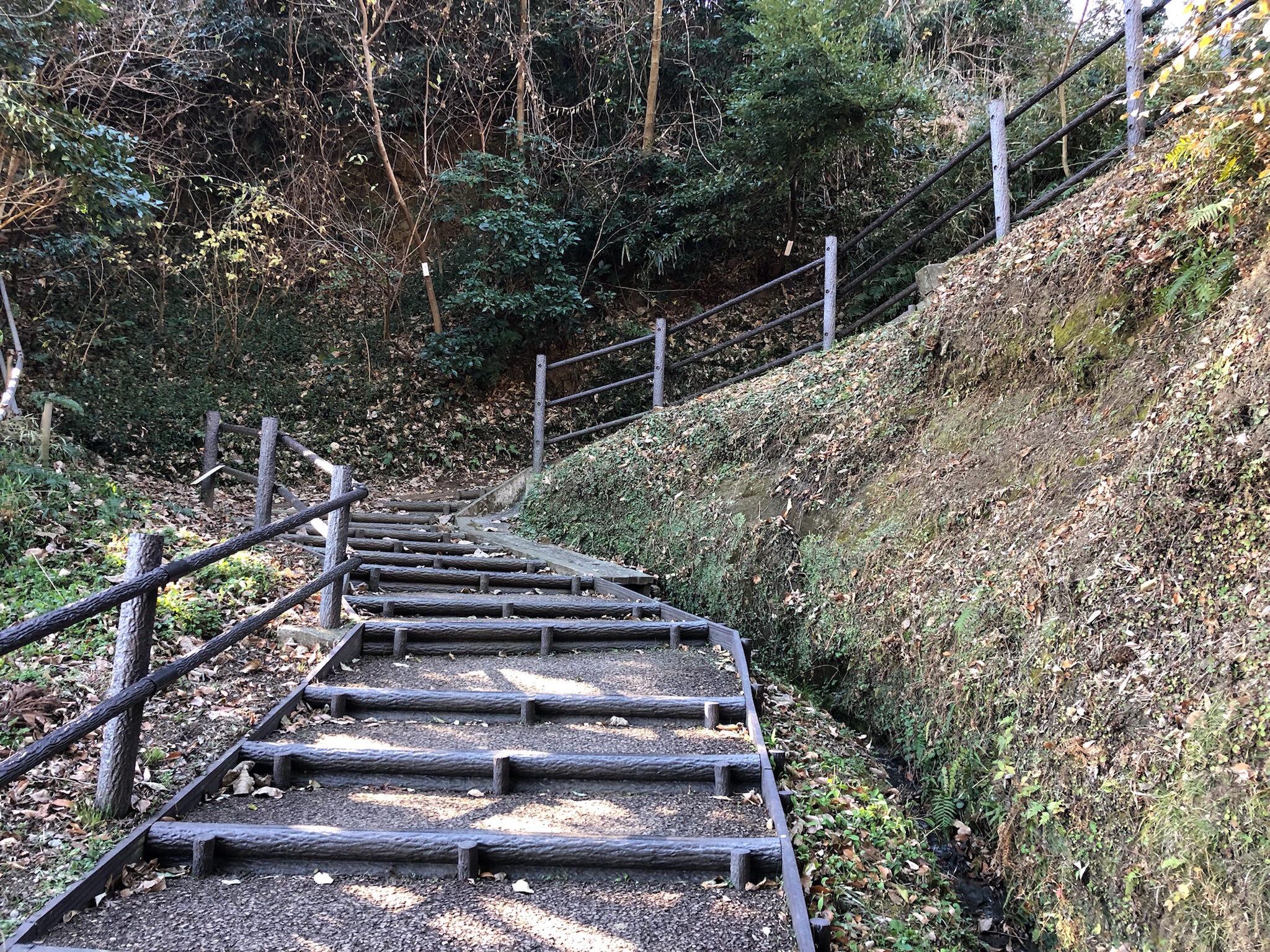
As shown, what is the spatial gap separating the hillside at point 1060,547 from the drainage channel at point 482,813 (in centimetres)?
65

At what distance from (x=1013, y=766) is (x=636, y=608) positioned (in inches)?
122

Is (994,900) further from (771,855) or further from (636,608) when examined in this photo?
(636,608)

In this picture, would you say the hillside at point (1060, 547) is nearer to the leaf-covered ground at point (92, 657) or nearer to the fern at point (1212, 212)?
the fern at point (1212, 212)

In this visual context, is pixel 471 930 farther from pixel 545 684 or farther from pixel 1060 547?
pixel 1060 547

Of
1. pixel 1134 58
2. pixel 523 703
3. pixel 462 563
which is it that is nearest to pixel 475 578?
pixel 462 563

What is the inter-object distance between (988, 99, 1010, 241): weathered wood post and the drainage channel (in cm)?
445

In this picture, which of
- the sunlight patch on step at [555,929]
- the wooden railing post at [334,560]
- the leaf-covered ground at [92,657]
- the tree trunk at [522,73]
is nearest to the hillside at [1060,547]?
the sunlight patch on step at [555,929]

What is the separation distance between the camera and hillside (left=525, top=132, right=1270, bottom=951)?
2.93 metres

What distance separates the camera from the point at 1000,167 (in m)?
7.15

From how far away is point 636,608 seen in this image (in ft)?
20.4

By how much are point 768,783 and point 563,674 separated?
179 centimetres

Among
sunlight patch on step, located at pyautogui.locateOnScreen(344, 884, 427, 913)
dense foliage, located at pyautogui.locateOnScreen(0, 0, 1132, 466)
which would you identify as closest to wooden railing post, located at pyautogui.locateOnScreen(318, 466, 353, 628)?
sunlight patch on step, located at pyautogui.locateOnScreen(344, 884, 427, 913)

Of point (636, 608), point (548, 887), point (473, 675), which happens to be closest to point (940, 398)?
point (636, 608)

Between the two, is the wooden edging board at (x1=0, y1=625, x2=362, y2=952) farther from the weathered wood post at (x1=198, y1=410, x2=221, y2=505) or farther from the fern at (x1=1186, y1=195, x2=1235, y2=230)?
the fern at (x1=1186, y1=195, x2=1235, y2=230)
